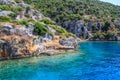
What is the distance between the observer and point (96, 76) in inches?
2158

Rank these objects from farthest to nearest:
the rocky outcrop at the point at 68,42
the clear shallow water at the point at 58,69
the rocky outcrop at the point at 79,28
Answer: the rocky outcrop at the point at 79,28 < the rocky outcrop at the point at 68,42 < the clear shallow water at the point at 58,69

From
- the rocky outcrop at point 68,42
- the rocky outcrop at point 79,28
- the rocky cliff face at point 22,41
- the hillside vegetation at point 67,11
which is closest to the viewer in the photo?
the rocky cliff face at point 22,41

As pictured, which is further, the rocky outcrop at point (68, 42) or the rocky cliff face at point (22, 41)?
the rocky outcrop at point (68, 42)

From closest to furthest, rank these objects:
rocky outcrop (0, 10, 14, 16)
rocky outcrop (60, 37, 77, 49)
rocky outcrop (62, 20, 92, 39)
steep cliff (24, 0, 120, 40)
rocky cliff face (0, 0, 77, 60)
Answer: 1. rocky cliff face (0, 0, 77, 60)
2. rocky outcrop (0, 10, 14, 16)
3. rocky outcrop (60, 37, 77, 49)
4. rocky outcrop (62, 20, 92, 39)
5. steep cliff (24, 0, 120, 40)

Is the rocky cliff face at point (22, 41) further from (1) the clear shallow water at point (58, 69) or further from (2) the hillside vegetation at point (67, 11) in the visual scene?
(2) the hillside vegetation at point (67, 11)

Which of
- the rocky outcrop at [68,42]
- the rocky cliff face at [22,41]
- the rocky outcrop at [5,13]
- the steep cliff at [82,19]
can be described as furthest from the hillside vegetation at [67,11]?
the rocky cliff face at [22,41]

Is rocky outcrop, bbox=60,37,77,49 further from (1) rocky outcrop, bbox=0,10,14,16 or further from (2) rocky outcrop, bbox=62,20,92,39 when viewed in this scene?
(2) rocky outcrop, bbox=62,20,92,39

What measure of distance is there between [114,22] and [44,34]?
9702cm

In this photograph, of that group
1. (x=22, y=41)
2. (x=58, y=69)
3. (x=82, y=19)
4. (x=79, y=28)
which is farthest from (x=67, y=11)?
(x=58, y=69)

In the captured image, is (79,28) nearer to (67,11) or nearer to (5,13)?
(67,11)

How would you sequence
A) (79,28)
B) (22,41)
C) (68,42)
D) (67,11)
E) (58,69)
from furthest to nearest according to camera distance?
1. (67,11)
2. (79,28)
3. (68,42)
4. (22,41)
5. (58,69)

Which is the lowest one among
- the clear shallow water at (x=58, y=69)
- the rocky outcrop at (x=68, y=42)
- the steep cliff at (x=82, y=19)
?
the clear shallow water at (x=58, y=69)

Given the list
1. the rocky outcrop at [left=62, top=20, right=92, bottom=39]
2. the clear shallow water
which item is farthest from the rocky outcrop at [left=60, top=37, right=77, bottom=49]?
the rocky outcrop at [left=62, top=20, right=92, bottom=39]

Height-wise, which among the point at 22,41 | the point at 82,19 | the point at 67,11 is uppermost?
the point at 67,11
